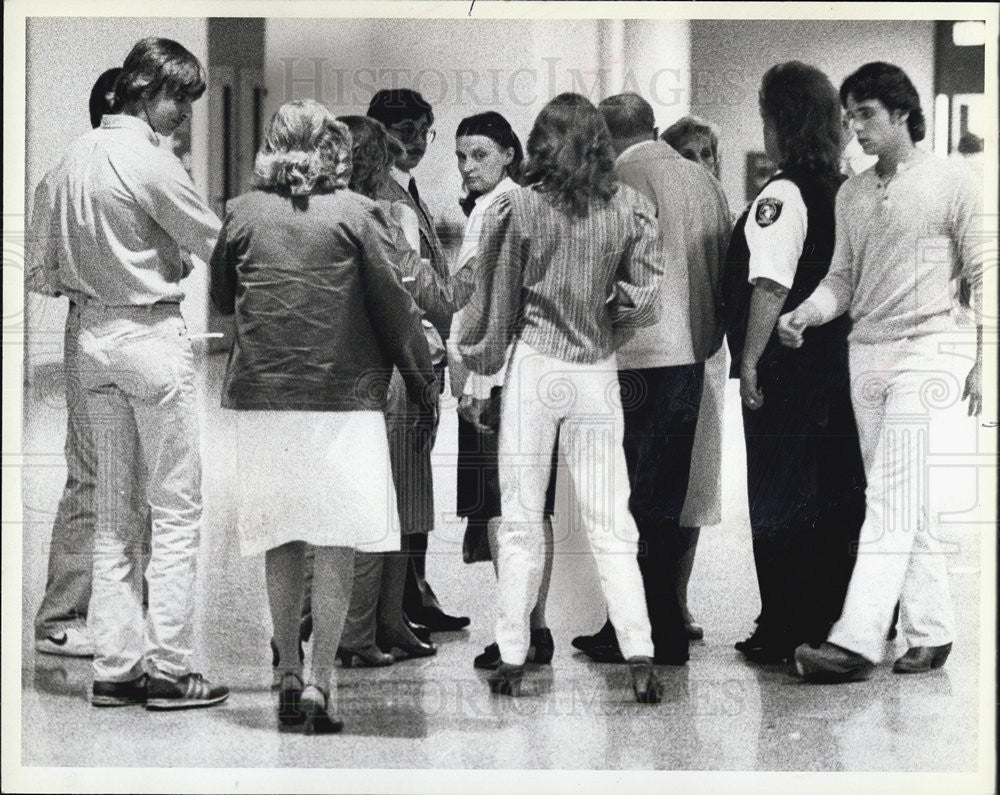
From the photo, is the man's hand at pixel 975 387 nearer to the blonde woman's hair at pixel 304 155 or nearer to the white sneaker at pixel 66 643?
the blonde woman's hair at pixel 304 155

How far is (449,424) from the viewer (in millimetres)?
4961

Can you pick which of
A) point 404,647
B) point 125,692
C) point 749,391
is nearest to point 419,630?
point 404,647

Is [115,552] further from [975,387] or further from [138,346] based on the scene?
[975,387]

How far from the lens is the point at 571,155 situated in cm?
490

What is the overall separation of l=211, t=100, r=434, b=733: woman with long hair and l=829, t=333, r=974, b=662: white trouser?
152cm

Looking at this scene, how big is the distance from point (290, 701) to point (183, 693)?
36cm

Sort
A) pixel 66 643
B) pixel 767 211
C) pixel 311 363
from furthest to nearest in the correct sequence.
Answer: pixel 66 643, pixel 767 211, pixel 311 363

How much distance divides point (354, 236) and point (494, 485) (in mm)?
910

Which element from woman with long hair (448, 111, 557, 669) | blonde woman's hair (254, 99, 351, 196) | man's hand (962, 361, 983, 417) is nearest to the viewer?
blonde woman's hair (254, 99, 351, 196)

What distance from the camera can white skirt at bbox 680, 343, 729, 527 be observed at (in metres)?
5.00

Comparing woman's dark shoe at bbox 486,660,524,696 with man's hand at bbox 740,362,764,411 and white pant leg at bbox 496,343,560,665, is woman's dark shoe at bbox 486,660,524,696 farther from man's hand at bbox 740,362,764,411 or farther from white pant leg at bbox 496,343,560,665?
man's hand at bbox 740,362,764,411

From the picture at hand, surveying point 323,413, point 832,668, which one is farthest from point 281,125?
point 832,668

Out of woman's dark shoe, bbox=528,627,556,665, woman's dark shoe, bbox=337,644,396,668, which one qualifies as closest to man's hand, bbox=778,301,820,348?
woman's dark shoe, bbox=528,627,556,665

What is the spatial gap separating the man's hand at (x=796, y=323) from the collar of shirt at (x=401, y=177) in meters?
1.27
